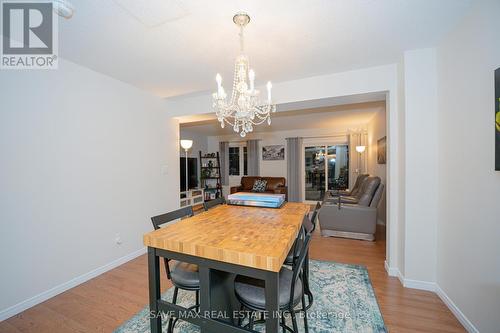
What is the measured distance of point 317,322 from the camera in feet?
5.26

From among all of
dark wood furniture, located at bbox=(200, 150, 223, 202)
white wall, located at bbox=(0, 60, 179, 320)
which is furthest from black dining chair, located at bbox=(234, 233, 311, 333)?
dark wood furniture, located at bbox=(200, 150, 223, 202)

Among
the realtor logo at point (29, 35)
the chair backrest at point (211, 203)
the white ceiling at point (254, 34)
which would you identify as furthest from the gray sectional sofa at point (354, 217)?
the realtor logo at point (29, 35)

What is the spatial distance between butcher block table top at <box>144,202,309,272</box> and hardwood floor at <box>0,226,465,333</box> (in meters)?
1.07

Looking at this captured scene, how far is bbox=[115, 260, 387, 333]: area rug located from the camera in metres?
1.55

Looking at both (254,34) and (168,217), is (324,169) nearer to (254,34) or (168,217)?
(254,34)

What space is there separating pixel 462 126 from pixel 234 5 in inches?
76.1

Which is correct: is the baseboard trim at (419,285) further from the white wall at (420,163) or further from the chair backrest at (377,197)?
the chair backrest at (377,197)

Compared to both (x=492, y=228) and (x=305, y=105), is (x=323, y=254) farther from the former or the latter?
(x=305, y=105)

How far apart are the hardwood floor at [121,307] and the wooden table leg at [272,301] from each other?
1183 mm

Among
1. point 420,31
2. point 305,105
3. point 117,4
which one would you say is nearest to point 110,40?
point 117,4

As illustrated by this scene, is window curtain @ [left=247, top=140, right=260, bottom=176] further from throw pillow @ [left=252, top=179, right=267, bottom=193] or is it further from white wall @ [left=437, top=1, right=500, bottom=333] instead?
white wall @ [left=437, top=1, right=500, bottom=333]

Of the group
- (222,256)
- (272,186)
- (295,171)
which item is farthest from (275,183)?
(222,256)

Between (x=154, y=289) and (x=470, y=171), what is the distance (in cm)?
238

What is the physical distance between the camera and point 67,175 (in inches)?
82.8
